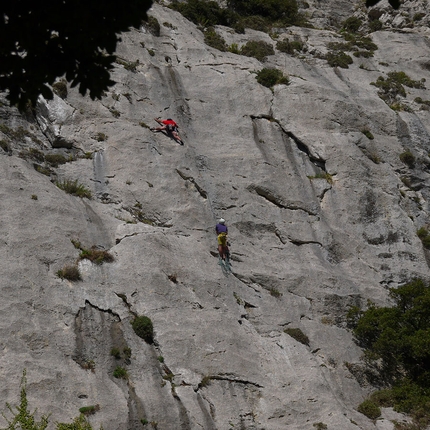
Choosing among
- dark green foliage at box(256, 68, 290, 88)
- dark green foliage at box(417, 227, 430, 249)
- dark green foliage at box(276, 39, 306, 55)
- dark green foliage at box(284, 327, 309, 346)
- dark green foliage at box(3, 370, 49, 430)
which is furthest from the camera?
dark green foliage at box(276, 39, 306, 55)

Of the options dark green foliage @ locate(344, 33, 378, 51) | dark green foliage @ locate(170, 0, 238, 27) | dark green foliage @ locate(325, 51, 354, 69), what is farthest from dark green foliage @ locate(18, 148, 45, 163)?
dark green foliage @ locate(344, 33, 378, 51)

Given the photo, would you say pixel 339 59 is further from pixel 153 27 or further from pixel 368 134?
pixel 153 27

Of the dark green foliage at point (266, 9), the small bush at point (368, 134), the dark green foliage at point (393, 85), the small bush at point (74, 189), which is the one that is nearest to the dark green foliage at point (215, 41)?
the dark green foliage at point (266, 9)

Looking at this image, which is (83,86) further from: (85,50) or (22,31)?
(22,31)

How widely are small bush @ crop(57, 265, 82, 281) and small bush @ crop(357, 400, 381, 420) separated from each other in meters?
9.81

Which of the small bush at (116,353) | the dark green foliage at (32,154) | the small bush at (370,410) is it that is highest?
the dark green foliage at (32,154)

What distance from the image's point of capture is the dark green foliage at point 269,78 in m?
34.7

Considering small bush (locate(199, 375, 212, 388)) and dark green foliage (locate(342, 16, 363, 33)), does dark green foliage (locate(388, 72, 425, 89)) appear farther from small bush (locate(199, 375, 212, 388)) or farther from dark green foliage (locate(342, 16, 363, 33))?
small bush (locate(199, 375, 212, 388))

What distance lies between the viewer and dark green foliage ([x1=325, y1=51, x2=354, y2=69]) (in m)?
39.9

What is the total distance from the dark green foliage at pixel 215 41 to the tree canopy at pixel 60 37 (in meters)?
31.7

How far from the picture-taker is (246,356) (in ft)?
66.8

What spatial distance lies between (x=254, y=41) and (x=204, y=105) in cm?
979

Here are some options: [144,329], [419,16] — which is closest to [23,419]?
[144,329]

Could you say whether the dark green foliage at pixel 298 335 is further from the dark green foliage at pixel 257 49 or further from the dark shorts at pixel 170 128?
the dark green foliage at pixel 257 49
